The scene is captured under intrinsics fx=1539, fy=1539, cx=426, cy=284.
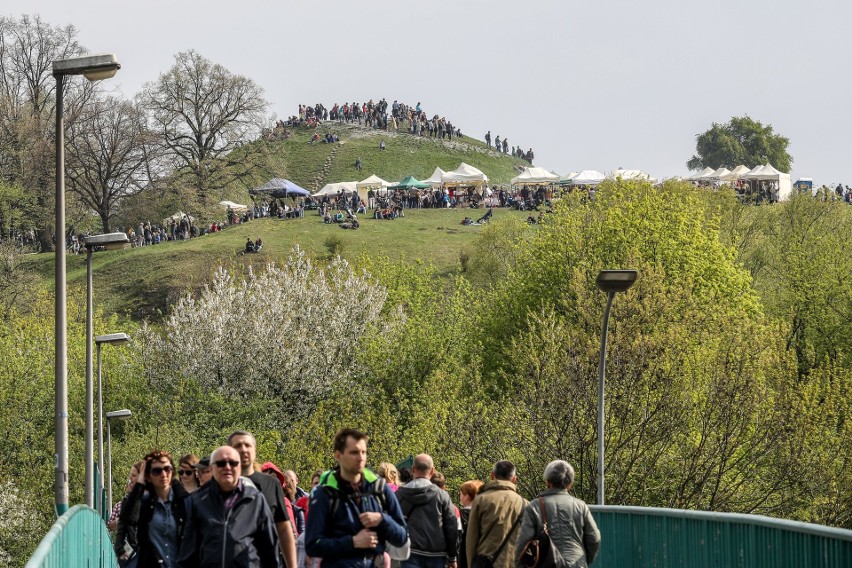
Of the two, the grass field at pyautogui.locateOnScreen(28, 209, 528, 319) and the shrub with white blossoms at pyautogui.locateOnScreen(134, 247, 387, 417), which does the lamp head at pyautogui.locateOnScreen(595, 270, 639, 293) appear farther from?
the grass field at pyautogui.locateOnScreen(28, 209, 528, 319)

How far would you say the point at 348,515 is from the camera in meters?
10.4

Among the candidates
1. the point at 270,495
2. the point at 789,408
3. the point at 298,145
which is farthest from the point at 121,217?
the point at 270,495

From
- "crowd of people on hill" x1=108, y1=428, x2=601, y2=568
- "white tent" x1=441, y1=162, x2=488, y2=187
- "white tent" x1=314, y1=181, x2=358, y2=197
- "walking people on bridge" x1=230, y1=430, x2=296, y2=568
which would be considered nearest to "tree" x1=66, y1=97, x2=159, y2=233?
"white tent" x1=314, y1=181, x2=358, y2=197

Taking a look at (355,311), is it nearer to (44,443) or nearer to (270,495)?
(44,443)

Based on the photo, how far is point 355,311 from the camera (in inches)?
2518

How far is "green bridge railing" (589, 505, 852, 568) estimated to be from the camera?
34.8 ft

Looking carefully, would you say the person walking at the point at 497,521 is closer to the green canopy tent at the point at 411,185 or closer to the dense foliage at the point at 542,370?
the dense foliage at the point at 542,370

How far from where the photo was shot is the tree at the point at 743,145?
567ft

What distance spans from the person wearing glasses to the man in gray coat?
323cm

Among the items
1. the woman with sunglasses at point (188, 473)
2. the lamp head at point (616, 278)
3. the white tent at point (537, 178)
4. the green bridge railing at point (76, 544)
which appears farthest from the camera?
the white tent at point (537, 178)

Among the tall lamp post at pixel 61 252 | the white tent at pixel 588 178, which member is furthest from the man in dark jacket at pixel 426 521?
the white tent at pixel 588 178

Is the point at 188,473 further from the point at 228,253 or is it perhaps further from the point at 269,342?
the point at 228,253

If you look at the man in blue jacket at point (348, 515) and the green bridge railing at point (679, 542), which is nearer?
the man in blue jacket at point (348, 515)

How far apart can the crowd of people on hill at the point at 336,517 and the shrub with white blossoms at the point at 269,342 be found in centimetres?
4195
